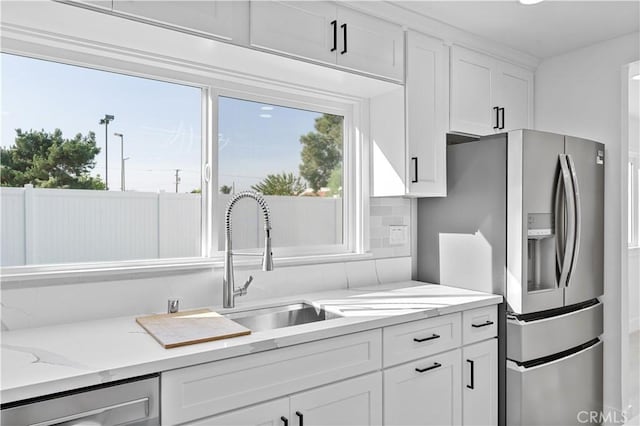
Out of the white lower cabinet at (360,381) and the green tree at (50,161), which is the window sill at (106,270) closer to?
the green tree at (50,161)

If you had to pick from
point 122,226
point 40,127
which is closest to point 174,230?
point 122,226

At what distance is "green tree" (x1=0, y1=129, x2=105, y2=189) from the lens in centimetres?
168

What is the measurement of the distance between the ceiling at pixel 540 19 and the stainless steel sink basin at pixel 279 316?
1653 millimetres

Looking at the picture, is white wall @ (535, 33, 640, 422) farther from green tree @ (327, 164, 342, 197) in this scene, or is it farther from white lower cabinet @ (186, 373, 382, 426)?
white lower cabinet @ (186, 373, 382, 426)

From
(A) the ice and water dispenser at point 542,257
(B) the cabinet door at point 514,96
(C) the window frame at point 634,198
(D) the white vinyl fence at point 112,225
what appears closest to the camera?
(D) the white vinyl fence at point 112,225

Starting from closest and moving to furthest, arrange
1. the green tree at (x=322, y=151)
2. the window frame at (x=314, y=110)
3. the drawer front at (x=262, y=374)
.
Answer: the drawer front at (x=262, y=374) < the window frame at (x=314, y=110) < the green tree at (x=322, y=151)

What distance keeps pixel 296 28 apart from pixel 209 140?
682 mm

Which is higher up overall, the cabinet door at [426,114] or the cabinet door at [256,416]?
the cabinet door at [426,114]

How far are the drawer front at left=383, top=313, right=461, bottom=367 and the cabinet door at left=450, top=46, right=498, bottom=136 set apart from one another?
1198mm

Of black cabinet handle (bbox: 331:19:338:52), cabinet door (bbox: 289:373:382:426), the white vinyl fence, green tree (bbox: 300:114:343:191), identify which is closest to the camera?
cabinet door (bbox: 289:373:382:426)

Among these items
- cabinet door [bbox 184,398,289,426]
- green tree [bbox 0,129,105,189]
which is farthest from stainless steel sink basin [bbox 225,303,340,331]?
green tree [bbox 0,129,105,189]

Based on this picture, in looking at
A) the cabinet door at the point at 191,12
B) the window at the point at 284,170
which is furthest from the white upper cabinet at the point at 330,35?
the window at the point at 284,170

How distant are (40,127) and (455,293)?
2.11m

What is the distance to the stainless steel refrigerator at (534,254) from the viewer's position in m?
2.17
